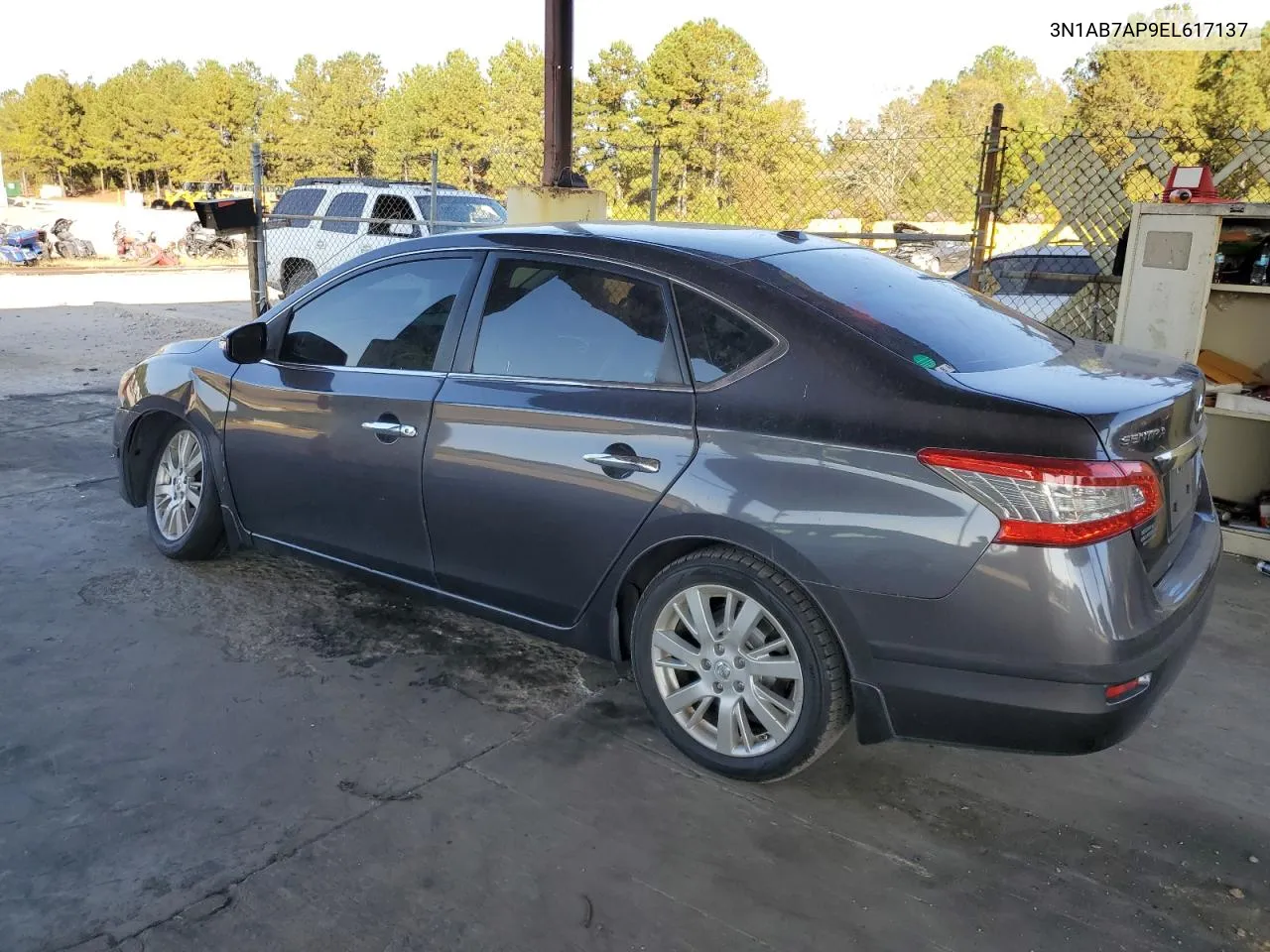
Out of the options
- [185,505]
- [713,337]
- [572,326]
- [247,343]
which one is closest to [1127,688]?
[713,337]

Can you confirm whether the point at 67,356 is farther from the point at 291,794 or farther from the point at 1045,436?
the point at 1045,436

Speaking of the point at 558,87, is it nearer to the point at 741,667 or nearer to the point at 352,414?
the point at 352,414

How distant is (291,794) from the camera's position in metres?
3.14

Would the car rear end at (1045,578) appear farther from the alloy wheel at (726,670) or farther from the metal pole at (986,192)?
the metal pole at (986,192)

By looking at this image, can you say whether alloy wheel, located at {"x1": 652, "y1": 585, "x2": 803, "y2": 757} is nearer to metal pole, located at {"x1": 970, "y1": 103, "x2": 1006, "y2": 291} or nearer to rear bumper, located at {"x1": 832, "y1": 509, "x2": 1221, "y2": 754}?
rear bumper, located at {"x1": 832, "y1": 509, "x2": 1221, "y2": 754}

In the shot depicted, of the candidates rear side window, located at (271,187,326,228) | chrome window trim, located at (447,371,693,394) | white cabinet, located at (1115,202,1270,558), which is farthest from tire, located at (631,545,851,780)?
rear side window, located at (271,187,326,228)

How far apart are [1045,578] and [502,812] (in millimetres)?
1667

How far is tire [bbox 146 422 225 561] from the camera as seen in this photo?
4789 millimetres

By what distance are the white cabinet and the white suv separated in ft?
34.2

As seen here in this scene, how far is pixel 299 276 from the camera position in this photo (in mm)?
16062

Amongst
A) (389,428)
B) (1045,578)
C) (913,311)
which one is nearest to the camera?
(1045,578)

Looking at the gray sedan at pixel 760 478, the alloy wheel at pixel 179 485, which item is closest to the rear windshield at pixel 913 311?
the gray sedan at pixel 760 478

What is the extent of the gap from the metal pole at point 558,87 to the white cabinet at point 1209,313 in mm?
5006

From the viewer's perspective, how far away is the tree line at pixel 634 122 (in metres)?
24.4
